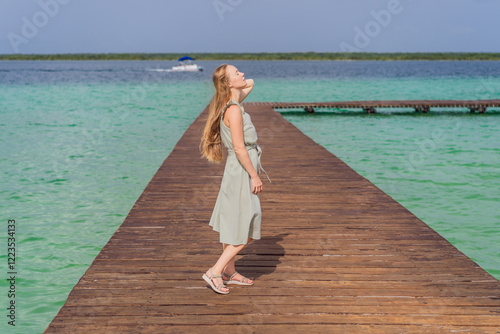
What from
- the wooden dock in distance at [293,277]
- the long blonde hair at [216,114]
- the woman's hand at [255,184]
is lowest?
the wooden dock in distance at [293,277]

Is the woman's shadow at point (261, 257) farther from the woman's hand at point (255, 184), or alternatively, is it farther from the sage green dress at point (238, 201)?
the woman's hand at point (255, 184)

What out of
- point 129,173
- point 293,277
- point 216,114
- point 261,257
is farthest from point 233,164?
point 129,173

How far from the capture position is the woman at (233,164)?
12.4ft

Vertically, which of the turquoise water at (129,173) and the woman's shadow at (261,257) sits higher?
the turquoise water at (129,173)

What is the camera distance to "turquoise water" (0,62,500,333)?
718cm

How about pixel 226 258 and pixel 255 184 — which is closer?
pixel 255 184

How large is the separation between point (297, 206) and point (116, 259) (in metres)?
2.78

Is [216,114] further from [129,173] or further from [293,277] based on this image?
[129,173]

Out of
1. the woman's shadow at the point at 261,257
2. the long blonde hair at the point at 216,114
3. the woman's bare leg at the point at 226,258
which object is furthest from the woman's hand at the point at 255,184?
the woman's shadow at the point at 261,257

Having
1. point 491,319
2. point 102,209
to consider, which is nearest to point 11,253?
point 102,209

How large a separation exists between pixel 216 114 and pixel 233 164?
1.30ft

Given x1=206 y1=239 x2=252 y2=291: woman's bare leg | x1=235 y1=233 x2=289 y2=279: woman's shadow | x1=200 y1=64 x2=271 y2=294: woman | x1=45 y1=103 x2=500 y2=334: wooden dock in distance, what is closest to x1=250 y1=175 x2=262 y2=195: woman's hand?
x1=200 y1=64 x2=271 y2=294: woman

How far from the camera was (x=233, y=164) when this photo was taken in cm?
389

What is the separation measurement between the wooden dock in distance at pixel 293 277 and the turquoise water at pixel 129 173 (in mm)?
1385
